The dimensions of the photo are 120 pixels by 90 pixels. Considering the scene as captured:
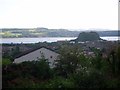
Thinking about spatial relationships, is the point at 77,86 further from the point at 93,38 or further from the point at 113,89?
the point at 93,38

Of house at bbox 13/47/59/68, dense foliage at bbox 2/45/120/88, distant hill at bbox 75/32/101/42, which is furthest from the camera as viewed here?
distant hill at bbox 75/32/101/42

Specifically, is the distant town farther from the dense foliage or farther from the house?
the house

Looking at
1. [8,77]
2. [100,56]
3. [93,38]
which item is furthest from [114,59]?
[93,38]

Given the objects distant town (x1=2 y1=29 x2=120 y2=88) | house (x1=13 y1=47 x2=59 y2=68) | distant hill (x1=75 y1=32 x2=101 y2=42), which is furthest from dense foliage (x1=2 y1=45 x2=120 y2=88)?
distant hill (x1=75 y1=32 x2=101 y2=42)

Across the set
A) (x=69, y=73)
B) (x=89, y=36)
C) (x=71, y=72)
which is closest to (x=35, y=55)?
(x=71, y=72)

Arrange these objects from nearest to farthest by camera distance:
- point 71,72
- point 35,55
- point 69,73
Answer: point 69,73
point 71,72
point 35,55

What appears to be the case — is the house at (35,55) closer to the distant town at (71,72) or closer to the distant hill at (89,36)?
the distant town at (71,72)

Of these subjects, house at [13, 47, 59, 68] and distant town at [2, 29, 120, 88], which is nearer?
distant town at [2, 29, 120, 88]

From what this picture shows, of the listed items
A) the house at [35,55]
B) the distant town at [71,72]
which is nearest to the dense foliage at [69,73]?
the distant town at [71,72]

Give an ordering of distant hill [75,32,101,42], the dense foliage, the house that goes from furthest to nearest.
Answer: distant hill [75,32,101,42]
the house
the dense foliage

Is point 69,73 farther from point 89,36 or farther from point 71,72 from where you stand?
point 89,36

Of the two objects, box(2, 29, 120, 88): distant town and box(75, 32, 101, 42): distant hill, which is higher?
box(75, 32, 101, 42): distant hill

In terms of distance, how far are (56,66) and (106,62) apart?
206 inches

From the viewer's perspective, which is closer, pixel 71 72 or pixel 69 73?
pixel 69 73
